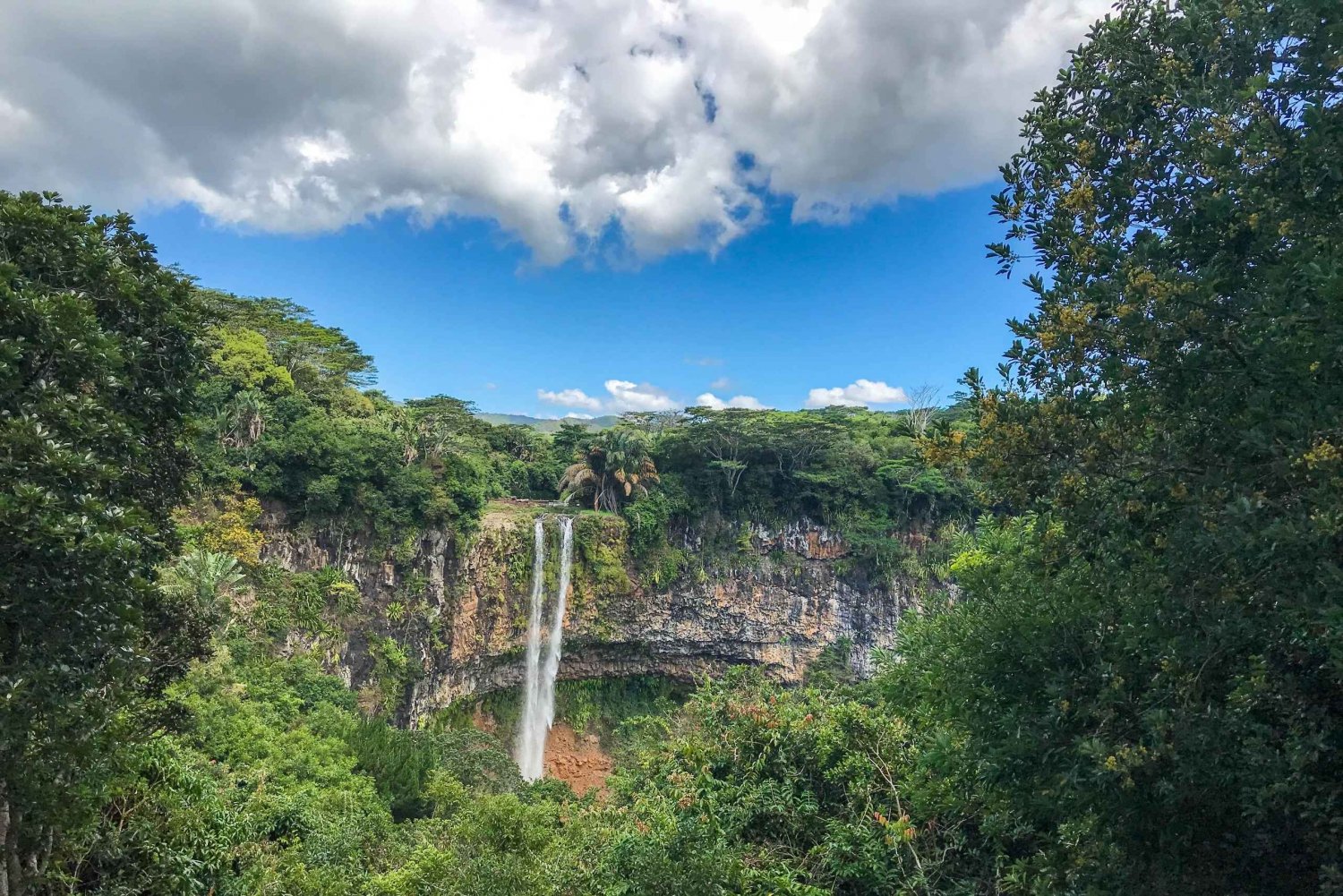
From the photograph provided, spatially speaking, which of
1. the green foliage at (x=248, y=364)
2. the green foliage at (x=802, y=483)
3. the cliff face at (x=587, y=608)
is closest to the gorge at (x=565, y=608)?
the cliff face at (x=587, y=608)

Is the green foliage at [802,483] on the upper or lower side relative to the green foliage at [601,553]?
upper

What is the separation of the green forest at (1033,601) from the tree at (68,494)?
2cm

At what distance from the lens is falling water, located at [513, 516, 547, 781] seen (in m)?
22.1

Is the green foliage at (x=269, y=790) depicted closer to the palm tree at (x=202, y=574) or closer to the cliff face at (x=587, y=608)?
the palm tree at (x=202, y=574)

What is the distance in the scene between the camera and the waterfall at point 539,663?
22.2 meters

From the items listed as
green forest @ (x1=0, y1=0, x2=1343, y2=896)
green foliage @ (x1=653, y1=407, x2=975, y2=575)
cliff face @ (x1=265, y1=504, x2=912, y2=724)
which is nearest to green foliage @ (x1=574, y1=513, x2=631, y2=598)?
cliff face @ (x1=265, y1=504, x2=912, y2=724)

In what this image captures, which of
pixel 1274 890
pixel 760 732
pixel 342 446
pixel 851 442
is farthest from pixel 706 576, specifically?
pixel 1274 890

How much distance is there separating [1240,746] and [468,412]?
29.4m

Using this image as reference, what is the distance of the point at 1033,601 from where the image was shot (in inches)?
169

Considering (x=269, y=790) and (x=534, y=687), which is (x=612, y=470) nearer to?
(x=534, y=687)

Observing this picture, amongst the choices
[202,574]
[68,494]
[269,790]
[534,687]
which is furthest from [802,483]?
[68,494]

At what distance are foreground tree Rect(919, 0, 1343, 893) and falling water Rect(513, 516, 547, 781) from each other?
18867mm

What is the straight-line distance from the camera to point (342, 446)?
17297mm

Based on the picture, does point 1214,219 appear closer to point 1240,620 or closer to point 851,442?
point 1240,620
